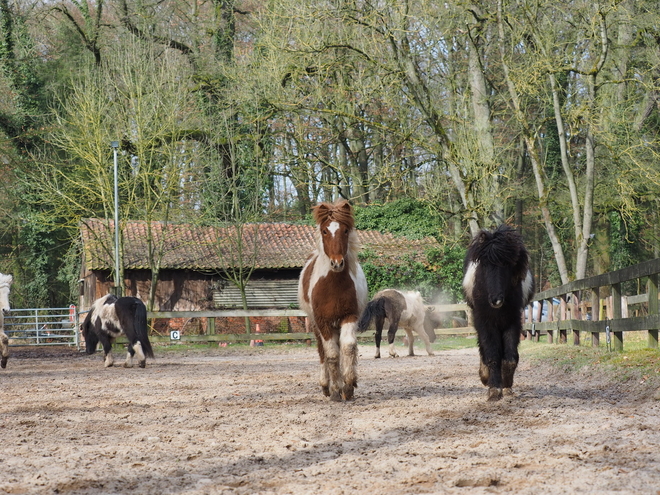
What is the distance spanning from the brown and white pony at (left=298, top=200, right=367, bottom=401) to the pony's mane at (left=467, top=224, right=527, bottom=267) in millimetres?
1264

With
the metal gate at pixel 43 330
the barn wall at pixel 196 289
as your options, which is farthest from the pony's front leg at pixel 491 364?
the barn wall at pixel 196 289

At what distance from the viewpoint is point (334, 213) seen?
8422mm

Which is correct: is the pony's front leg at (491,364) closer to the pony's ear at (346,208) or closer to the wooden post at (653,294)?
the pony's ear at (346,208)

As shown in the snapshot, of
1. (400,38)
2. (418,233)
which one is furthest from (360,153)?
(400,38)

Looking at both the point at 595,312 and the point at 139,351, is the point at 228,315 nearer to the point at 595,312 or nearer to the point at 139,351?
the point at 139,351

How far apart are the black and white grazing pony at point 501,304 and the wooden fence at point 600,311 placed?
2.27m

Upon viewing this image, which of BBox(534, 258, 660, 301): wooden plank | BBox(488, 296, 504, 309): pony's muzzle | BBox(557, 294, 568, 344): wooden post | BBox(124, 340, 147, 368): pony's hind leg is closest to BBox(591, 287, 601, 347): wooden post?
BBox(534, 258, 660, 301): wooden plank

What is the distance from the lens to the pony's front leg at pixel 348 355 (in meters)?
8.38

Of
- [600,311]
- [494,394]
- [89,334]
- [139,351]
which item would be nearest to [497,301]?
[494,394]

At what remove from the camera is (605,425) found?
604 cm

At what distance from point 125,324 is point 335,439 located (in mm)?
10385

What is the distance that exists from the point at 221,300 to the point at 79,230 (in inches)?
246

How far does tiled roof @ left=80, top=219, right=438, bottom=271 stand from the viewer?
3166 cm

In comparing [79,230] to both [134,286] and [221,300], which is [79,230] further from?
[221,300]
